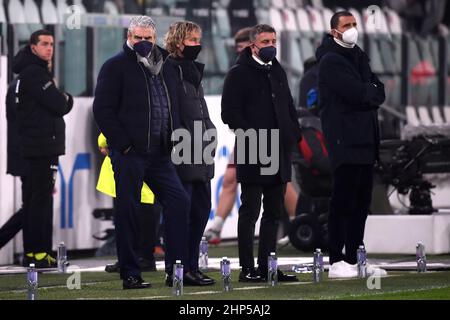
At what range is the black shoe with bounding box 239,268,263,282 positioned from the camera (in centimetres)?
1341

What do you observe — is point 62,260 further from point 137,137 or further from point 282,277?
point 137,137

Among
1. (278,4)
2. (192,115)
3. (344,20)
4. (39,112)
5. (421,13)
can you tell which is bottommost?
(192,115)

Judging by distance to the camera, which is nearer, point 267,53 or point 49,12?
point 267,53

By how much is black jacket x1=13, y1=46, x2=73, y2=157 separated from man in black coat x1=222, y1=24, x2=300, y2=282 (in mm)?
2715

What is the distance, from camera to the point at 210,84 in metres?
23.4

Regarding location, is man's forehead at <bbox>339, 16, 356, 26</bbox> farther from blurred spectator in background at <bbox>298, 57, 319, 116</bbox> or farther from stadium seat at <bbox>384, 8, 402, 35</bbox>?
stadium seat at <bbox>384, 8, 402, 35</bbox>

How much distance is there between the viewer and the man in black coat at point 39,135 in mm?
15688

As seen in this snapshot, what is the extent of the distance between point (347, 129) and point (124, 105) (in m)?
1.96

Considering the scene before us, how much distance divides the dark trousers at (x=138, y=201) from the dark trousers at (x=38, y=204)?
3.16 m

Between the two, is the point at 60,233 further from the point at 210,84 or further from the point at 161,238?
the point at 210,84

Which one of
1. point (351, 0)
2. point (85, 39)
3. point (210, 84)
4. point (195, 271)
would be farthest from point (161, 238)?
point (351, 0)

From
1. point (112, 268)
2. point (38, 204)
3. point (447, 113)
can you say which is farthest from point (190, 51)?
point (447, 113)

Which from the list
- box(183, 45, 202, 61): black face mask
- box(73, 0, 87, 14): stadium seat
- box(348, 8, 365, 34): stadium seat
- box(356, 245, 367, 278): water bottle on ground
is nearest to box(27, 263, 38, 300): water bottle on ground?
box(183, 45, 202, 61): black face mask

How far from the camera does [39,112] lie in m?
15.7
